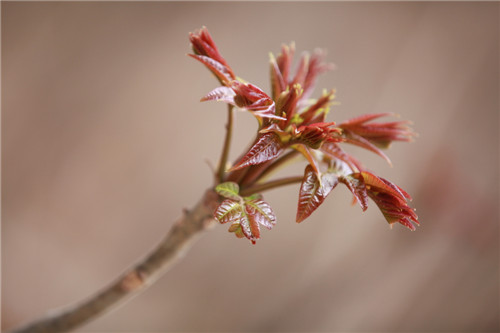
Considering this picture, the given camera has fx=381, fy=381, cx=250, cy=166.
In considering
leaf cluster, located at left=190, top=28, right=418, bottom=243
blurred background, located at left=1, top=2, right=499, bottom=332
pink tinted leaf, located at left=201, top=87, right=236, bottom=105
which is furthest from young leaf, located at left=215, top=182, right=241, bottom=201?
blurred background, located at left=1, top=2, right=499, bottom=332

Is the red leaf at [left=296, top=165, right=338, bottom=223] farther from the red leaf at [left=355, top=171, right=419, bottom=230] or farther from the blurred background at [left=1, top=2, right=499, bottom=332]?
the blurred background at [left=1, top=2, right=499, bottom=332]

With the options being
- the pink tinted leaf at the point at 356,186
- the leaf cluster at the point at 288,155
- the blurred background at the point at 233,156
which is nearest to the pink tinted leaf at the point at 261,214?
the leaf cluster at the point at 288,155

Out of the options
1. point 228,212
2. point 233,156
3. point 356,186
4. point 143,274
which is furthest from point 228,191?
point 233,156

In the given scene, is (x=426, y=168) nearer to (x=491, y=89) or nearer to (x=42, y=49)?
(x=491, y=89)

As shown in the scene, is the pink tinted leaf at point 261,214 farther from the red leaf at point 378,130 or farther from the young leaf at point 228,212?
the red leaf at point 378,130

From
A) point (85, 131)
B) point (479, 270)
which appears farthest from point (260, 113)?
point (479, 270)

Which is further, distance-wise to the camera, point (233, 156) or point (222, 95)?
point (233, 156)

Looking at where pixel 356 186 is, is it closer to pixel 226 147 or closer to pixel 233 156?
pixel 226 147
